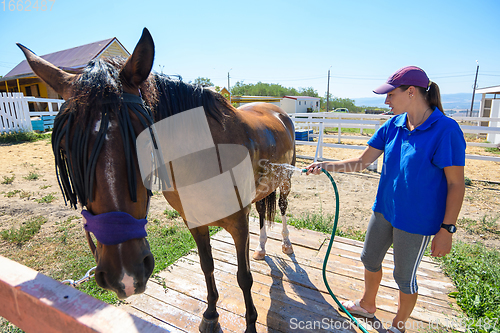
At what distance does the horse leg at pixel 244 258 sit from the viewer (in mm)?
1954

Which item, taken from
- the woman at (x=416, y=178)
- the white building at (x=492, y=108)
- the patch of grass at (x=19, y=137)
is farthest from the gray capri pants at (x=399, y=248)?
the white building at (x=492, y=108)

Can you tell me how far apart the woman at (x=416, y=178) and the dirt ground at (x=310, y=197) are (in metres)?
2.32

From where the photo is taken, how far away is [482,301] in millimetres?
2156

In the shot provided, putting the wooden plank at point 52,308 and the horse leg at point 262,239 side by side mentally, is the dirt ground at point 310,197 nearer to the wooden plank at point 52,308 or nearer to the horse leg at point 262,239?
the horse leg at point 262,239

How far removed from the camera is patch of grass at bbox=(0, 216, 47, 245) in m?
3.50

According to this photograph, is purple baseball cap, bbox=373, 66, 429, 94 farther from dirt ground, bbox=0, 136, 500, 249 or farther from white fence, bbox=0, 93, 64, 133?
white fence, bbox=0, 93, 64, 133

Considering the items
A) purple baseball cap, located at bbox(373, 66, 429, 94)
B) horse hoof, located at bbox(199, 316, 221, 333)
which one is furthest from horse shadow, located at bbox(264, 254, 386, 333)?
purple baseball cap, located at bbox(373, 66, 429, 94)

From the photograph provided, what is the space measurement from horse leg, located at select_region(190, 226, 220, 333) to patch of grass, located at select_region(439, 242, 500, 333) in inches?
77.0

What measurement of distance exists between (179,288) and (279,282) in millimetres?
1028

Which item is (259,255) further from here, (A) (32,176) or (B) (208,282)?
(A) (32,176)

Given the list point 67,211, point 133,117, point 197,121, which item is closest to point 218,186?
point 197,121

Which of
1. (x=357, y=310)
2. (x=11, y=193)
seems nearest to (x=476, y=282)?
(x=357, y=310)

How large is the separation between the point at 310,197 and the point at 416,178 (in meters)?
3.82

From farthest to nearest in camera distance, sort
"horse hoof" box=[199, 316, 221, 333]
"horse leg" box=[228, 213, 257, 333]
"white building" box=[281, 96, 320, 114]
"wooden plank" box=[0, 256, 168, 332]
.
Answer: "white building" box=[281, 96, 320, 114]
"horse hoof" box=[199, 316, 221, 333]
"horse leg" box=[228, 213, 257, 333]
"wooden plank" box=[0, 256, 168, 332]
